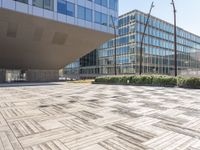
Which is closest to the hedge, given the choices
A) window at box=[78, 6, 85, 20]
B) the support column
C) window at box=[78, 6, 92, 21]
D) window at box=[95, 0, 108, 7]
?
window at box=[78, 6, 92, 21]

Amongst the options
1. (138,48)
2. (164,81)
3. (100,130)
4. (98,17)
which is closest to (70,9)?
(98,17)

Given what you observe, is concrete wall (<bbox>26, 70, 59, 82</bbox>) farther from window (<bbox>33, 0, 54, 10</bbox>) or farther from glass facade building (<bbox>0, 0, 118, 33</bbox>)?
window (<bbox>33, 0, 54, 10</bbox>)

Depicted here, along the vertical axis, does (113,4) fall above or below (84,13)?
above

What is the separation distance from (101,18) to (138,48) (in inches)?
1068

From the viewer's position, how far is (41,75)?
40.6m

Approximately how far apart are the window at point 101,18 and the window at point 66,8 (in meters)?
4.85

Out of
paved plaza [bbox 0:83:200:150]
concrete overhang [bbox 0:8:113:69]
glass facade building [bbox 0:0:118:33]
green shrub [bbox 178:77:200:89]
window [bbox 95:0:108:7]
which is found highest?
window [bbox 95:0:108:7]

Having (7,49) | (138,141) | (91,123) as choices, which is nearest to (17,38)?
(7,49)

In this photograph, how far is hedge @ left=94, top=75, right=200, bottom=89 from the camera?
1875cm

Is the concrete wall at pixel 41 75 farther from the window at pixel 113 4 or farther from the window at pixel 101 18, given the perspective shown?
the window at pixel 113 4

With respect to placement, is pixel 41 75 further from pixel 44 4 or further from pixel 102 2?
pixel 102 2

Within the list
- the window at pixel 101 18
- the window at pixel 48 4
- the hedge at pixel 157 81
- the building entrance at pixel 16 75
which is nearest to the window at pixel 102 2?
the window at pixel 101 18

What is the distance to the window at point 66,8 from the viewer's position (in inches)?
1083

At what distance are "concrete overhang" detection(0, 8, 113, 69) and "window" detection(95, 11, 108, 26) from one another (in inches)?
78.6
